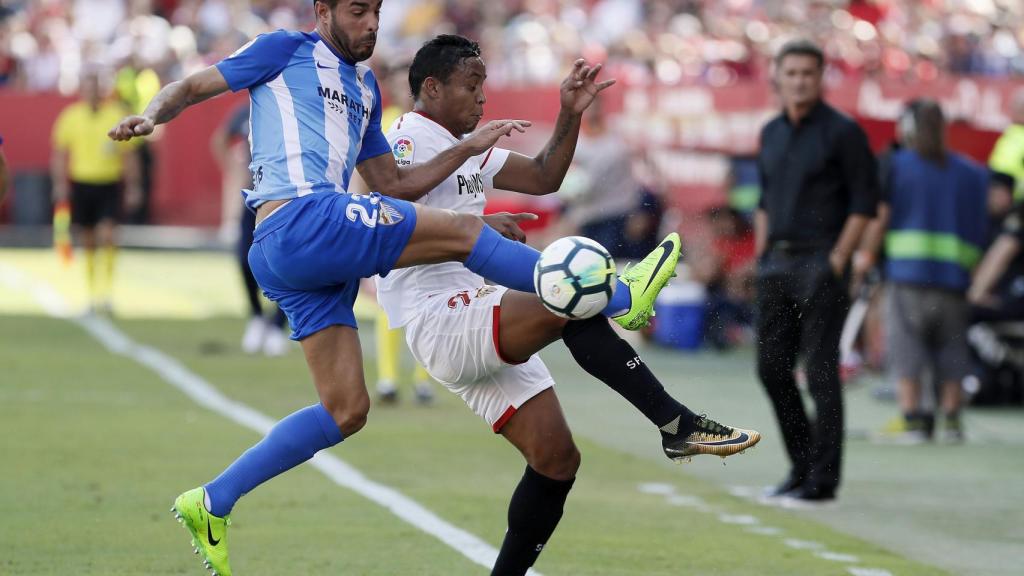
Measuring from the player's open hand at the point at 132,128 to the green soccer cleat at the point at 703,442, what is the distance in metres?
2.05

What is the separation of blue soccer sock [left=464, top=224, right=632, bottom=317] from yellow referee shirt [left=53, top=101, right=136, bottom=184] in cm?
1488

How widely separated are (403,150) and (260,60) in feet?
2.21

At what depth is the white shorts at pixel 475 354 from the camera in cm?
624

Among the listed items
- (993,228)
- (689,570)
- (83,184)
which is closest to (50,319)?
A: (83,184)

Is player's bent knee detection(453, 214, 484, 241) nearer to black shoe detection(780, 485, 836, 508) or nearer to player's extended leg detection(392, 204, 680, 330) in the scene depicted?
player's extended leg detection(392, 204, 680, 330)

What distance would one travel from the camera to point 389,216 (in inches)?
239

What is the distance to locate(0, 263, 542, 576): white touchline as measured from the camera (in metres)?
7.91

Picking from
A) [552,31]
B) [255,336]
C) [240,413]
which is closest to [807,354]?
[240,413]

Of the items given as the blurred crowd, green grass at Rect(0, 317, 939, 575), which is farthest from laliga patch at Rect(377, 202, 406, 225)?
the blurred crowd

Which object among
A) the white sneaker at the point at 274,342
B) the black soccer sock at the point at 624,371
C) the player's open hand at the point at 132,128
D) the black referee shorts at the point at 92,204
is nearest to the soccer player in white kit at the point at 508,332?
the black soccer sock at the point at 624,371

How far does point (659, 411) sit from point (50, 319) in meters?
13.5

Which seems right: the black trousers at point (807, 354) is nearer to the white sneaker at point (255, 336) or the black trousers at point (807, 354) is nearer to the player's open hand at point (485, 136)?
the player's open hand at point (485, 136)

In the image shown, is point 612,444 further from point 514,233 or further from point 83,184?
point 83,184

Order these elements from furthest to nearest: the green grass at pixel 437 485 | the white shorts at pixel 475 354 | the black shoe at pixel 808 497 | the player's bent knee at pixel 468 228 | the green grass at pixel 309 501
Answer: the black shoe at pixel 808 497
the green grass at pixel 437 485
the green grass at pixel 309 501
the white shorts at pixel 475 354
the player's bent knee at pixel 468 228
